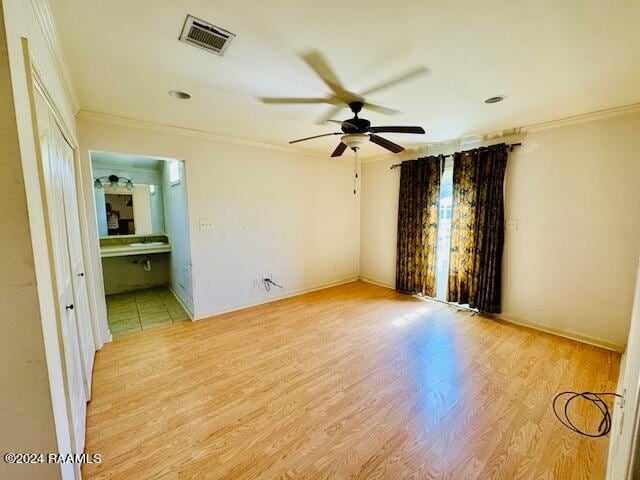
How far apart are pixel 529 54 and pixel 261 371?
3.12 metres

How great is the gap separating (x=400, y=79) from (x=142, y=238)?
495cm

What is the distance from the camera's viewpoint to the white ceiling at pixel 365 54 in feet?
4.30

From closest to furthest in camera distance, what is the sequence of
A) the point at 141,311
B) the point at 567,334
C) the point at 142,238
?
the point at 567,334 → the point at 141,311 → the point at 142,238

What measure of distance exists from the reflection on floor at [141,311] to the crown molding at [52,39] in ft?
8.45

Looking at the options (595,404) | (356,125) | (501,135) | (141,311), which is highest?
(501,135)

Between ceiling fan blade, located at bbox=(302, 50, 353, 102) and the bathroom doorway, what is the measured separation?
2.43 metres

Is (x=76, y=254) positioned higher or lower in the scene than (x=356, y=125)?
lower

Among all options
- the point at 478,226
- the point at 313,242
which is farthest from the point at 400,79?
the point at 313,242

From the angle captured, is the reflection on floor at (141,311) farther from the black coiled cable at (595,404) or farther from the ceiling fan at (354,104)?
the black coiled cable at (595,404)

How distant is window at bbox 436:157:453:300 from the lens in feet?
12.7

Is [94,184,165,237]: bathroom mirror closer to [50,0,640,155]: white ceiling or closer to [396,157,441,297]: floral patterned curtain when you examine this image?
[50,0,640,155]: white ceiling

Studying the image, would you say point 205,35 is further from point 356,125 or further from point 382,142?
point 382,142

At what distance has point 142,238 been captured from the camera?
483cm

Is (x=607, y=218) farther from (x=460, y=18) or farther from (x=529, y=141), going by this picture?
(x=460, y=18)
